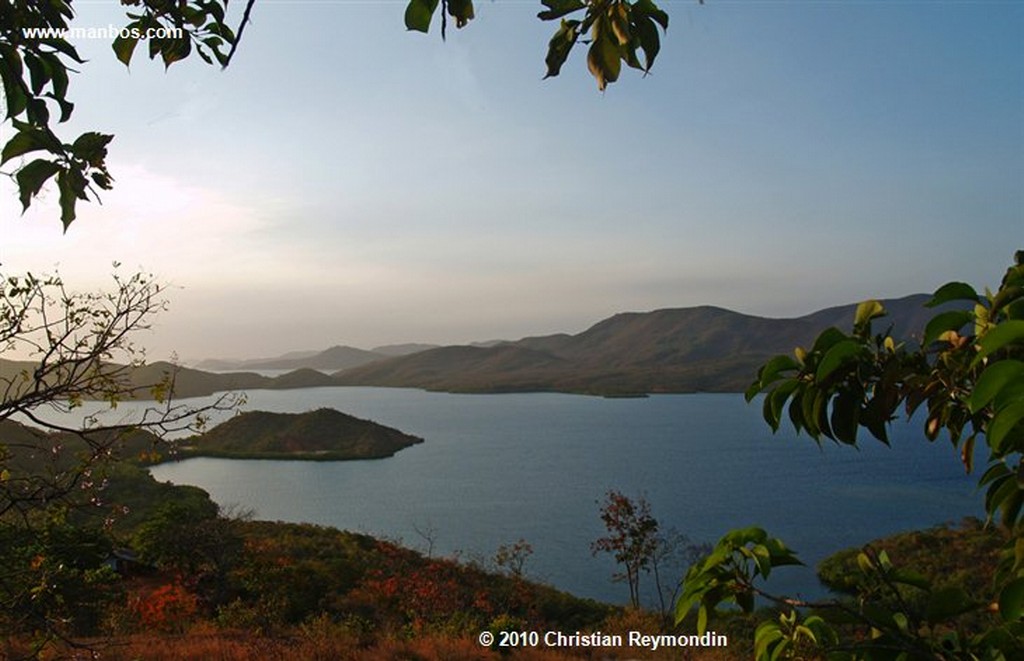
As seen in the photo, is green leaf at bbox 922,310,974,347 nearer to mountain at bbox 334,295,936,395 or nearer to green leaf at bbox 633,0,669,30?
green leaf at bbox 633,0,669,30

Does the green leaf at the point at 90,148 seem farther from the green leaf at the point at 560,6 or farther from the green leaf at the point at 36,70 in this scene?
the green leaf at the point at 560,6

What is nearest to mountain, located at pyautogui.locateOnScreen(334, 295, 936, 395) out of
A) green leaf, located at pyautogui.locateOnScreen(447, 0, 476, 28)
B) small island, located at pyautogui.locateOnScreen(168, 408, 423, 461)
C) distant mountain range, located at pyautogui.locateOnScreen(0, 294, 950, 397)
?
distant mountain range, located at pyautogui.locateOnScreen(0, 294, 950, 397)

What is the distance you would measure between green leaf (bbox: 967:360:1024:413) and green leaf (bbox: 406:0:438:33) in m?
0.99

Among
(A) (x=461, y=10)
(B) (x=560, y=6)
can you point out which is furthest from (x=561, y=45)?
(A) (x=461, y=10)

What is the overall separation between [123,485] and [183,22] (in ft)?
134

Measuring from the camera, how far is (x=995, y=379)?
0.61 m

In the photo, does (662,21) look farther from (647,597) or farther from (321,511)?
(321,511)

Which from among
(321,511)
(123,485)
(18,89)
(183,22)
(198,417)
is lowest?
(321,511)

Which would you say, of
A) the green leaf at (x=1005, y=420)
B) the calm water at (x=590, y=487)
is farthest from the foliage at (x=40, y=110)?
the calm water at (x=590, y=487)

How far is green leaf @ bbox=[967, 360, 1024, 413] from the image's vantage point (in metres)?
0.60

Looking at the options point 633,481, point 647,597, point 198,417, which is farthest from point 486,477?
point 198,417

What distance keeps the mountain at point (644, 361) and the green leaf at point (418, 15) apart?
12043 cm

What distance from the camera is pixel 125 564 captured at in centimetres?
1688

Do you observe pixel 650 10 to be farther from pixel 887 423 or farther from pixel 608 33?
pixel 887 423
